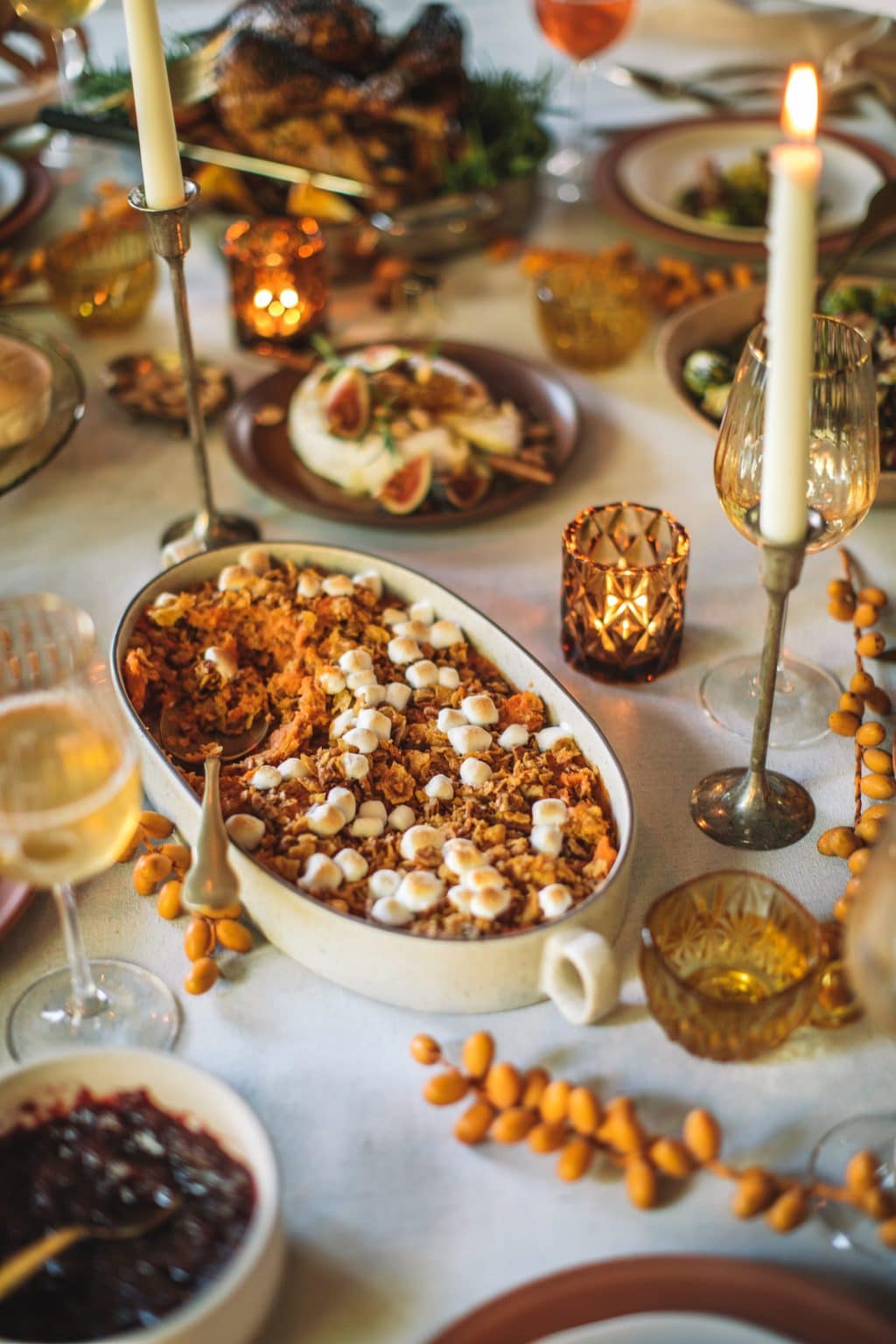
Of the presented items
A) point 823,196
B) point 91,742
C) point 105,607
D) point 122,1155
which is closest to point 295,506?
point 105,607

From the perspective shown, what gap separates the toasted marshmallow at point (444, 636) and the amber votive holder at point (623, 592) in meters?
0.14

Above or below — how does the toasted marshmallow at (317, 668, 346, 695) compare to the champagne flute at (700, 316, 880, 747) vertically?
below

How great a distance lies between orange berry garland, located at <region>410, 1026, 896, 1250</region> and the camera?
0.95 metres

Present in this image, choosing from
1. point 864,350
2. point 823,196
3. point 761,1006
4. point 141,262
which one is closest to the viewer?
point 761,1006

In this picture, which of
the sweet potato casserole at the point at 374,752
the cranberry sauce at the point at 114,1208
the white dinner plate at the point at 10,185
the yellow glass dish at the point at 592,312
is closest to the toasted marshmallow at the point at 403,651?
the sweet potato casserole at the point at 374,752

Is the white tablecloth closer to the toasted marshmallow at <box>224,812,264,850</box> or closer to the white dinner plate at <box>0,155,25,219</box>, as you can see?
the toasted marshmallow at <box>224,812,264,850</box>

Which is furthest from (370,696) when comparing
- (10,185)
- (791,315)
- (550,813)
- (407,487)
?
(10,185)

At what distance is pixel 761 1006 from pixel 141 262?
1.55 meters

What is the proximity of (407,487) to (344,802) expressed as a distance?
2.01ft

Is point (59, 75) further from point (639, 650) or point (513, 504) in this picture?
point (639, 650)

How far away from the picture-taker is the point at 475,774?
1228 mm

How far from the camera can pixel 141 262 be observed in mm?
2014

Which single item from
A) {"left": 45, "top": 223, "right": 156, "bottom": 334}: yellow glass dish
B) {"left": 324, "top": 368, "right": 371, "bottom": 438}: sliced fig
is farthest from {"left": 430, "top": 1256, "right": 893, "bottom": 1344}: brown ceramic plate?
{"left": 45, "top": 223, "right": 156, "bottom": 334}: yellow glass dish

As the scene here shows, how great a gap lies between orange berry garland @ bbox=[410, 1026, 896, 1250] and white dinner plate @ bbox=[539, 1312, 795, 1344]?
0.42ft
